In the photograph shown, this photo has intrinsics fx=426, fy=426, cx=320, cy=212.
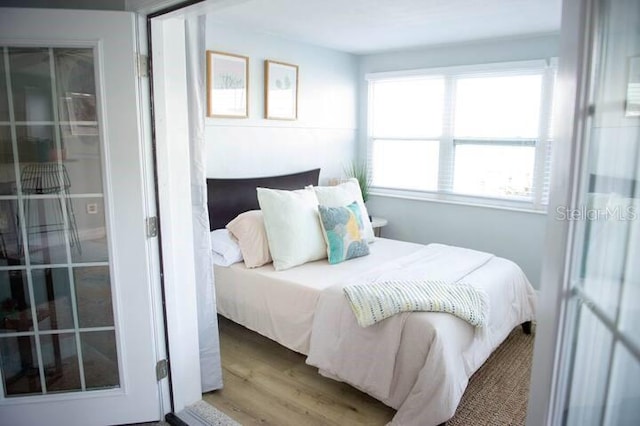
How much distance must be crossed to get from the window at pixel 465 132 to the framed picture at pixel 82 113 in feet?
11.3

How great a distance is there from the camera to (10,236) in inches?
77.9

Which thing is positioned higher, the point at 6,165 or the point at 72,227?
the point at 6,165

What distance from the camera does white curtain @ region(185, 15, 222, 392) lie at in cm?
221

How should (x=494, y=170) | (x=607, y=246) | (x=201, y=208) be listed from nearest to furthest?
(x=607, y=246) < (x=201, y=208) < (x=494, y=170)

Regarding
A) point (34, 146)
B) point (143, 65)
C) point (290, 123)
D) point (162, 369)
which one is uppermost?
point (143, 65)

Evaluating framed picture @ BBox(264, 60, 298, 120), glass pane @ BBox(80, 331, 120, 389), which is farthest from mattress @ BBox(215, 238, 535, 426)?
framed picture @ BBox(264, 60, 298, 120)

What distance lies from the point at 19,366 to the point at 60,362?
0.18 meters

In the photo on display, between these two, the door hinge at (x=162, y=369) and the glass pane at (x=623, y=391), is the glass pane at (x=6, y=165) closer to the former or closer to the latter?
the door hinge at (x=162, y=369)

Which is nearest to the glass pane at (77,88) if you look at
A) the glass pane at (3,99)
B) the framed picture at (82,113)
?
the framed picture at (82,113)

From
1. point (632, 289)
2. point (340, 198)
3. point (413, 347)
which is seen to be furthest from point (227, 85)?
point (632, 289)

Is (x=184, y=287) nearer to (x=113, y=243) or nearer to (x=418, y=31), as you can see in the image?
(x=113, y=243)

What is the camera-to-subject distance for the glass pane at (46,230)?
197 centimetres

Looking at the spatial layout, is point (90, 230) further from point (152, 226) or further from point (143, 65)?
point (143, 65)

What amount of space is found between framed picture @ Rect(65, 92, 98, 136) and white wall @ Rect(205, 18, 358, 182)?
1.59m
